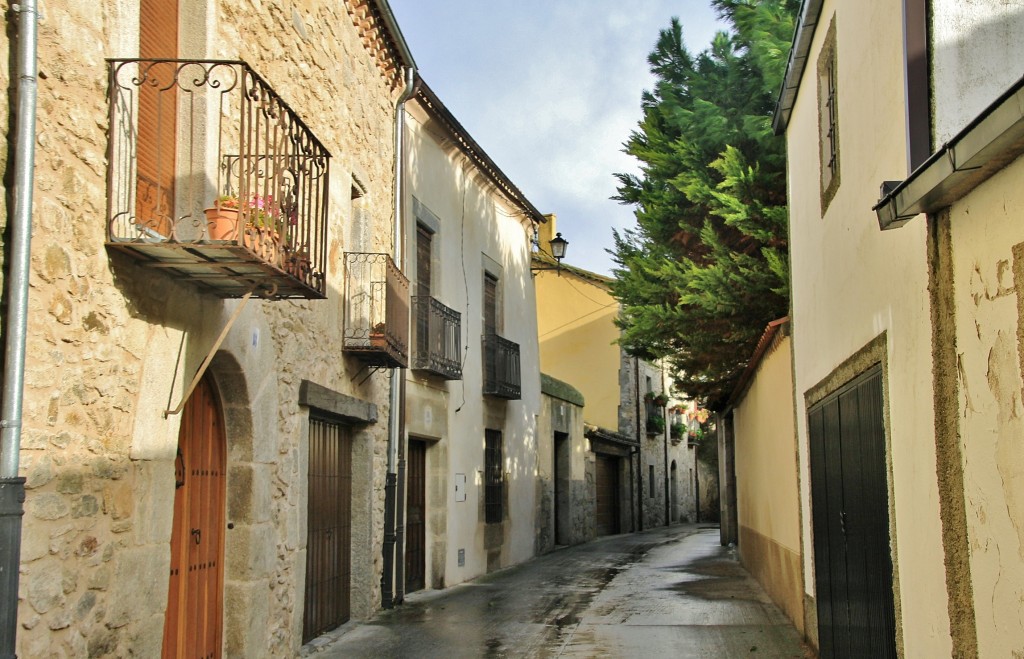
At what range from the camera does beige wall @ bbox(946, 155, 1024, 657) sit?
310 centimetres

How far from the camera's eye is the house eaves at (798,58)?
7195 millimetres

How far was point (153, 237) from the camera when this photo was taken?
530 centimetres

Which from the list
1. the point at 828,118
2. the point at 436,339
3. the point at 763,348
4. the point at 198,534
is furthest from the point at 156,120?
the point at 436,339

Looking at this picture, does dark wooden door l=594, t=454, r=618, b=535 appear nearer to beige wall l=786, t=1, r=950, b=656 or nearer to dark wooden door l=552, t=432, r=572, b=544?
dark wooden door l=552, t=432, r=572, b=544

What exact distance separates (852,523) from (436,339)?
25.7 feet

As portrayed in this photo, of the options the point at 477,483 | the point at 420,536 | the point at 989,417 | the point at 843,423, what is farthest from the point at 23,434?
the point at 477,483

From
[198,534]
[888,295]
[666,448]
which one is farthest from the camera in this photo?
[666,448]

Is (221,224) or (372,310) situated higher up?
(372,310)

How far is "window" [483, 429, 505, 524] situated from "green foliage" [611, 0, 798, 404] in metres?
2.80

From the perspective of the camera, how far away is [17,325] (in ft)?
13.4

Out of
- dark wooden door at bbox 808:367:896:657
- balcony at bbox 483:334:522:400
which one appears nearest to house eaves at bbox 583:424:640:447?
balcony at bbox 483:334:522:400

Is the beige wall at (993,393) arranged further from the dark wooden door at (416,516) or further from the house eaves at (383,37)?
the dark wooden door at (416,516)

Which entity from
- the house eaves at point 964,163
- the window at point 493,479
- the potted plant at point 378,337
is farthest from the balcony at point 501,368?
the house eaves at point 964,163

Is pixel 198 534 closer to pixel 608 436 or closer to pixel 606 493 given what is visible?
pixel 608 436
